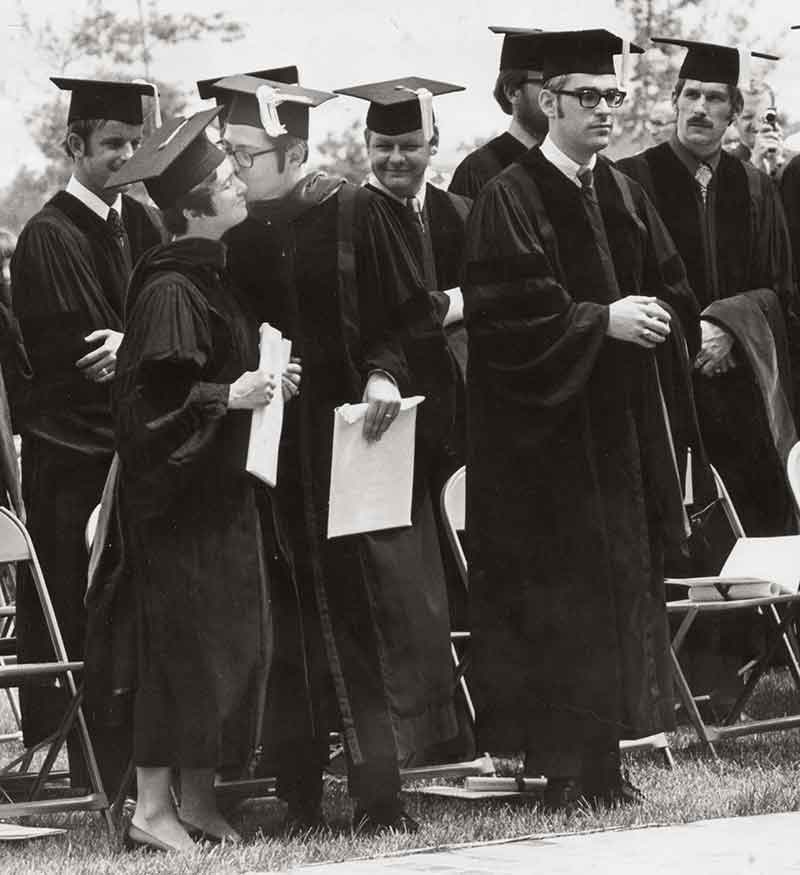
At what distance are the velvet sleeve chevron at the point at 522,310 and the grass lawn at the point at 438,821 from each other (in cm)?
125

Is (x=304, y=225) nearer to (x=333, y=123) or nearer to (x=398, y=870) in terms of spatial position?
(x=398, y=870)

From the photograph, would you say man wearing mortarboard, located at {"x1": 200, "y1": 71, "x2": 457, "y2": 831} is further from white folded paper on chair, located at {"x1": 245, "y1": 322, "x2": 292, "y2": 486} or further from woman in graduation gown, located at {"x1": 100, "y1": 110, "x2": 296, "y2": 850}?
white folded paper on chair, located at {"x1": 245, "y1": 322, "x2": 292, "y2": 486}

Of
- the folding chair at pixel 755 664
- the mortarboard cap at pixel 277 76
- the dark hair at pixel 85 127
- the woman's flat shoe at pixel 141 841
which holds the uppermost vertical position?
the mortarboard cap at pixel 277 76

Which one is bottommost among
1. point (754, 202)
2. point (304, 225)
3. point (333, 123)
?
point (333, 123)

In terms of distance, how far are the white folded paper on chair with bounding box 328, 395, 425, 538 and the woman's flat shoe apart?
977mm

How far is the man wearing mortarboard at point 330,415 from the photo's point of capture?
20.4ft

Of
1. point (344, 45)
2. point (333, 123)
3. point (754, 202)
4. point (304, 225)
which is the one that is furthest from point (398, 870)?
point (333, 123)

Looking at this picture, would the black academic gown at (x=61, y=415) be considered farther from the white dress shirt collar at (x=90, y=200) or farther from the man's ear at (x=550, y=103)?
the man's ear at (x=550, y=103)

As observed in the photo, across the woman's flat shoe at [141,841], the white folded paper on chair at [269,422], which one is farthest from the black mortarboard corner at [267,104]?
the woman's flat shoe at [141,841]

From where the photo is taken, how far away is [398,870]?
5.38 m

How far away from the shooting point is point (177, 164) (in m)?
5.95

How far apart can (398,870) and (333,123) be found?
31.0ft

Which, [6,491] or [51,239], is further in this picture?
[6,491]

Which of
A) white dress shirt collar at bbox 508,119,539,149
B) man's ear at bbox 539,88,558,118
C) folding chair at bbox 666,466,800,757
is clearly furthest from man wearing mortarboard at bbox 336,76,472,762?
folding chair at bbox 666,466,800,757
